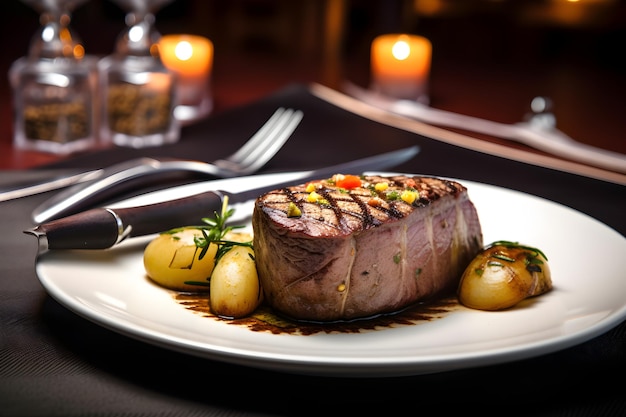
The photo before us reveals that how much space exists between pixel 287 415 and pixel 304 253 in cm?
34

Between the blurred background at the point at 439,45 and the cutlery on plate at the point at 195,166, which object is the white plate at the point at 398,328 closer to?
the cutlery on plate at the point at 195,166

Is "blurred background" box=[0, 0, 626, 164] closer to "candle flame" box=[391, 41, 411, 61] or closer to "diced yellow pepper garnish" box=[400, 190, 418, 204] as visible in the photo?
"candle flame" box=[391, 41, 411, 61]

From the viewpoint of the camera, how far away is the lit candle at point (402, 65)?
4.15 metres

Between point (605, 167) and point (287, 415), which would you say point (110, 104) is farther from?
point (287, 415)

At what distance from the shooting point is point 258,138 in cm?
292

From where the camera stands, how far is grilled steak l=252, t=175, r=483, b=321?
4.81 ft

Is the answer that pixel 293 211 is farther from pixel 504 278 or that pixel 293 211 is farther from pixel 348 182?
pixel 504 278

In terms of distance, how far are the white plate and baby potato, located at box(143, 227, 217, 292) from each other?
3 cm

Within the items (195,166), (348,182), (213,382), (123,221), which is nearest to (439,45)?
(195,166)

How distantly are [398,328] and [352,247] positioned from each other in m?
0.17

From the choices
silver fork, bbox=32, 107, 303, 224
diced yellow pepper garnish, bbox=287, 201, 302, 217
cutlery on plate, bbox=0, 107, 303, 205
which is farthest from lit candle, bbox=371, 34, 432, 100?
diced yellow pepper garnish, bbox=287, 201, 302, 217

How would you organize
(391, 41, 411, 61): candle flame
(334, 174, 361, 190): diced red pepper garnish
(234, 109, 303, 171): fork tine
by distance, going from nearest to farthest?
1. (334, 174, 361, 190): diced red pepper garnish
2. (234, 109, 303, 171): fork tine
3. (391, 41, 411, 61): candle flame

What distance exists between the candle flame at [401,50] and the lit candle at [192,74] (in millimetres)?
931

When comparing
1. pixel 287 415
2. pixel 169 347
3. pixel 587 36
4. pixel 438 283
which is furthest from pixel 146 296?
pixel 587 36
